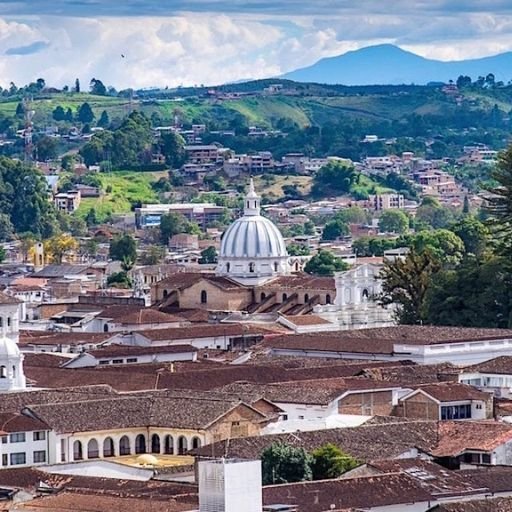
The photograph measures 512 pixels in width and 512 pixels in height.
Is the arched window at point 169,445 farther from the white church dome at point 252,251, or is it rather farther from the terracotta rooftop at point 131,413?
the white church dome at point 252,251

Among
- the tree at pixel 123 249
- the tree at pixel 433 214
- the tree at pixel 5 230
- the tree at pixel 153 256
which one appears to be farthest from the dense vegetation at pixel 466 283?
the tree at pixel 433 214

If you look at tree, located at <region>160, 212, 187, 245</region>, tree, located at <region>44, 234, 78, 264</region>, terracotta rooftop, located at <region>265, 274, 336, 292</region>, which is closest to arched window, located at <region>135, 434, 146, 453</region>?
terracotta rooftop, located at <region>265, 274, 336, 292</region>

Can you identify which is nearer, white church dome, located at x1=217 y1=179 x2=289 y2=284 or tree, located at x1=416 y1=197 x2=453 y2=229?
white church dome, located at x1=217 y1=179 x2=289 y2=284

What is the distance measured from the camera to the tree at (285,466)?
48.8 m

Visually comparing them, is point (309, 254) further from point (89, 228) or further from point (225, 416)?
point (225, 416)

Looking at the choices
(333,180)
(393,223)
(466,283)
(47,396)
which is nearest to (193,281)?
(466,283)

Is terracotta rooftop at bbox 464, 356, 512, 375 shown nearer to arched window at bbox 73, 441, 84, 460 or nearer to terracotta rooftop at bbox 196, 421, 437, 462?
terracotta rooftop at bbox 196, 421, 437, 462

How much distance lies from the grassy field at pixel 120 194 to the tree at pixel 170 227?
16.1 metres

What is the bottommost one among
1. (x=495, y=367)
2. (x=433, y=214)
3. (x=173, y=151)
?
(x=433, y=214)

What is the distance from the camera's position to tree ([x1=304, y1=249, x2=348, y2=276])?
114850 mm

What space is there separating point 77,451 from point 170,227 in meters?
100

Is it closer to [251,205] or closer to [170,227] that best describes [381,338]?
[251,205]

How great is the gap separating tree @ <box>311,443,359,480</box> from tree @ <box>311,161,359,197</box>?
136 metres

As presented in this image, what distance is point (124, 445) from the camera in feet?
188
